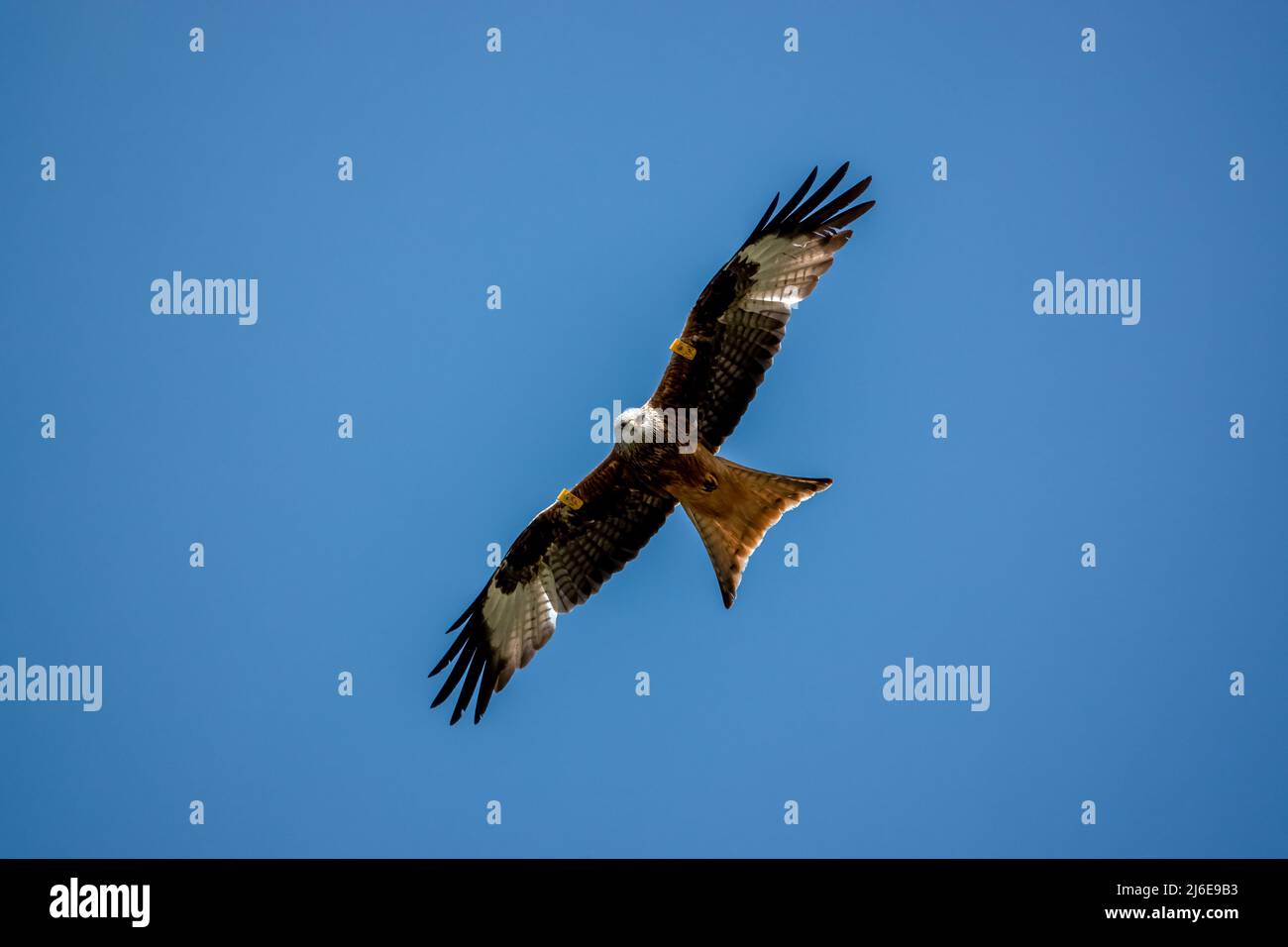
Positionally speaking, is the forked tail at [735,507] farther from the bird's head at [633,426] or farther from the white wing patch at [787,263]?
the white wing patch at [787,263]

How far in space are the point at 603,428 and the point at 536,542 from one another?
1.08 metres

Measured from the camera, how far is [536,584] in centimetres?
1023

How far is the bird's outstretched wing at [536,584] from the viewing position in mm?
10070

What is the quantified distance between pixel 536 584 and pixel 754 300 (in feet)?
8.78

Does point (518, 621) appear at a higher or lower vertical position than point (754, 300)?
lower

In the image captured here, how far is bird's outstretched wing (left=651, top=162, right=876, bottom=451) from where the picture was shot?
9.27 metres

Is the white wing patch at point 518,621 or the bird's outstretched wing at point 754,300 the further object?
the white wing patch at point 518,621

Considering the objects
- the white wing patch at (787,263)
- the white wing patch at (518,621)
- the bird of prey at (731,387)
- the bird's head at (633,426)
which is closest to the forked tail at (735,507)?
the bird of prey at (731,387)

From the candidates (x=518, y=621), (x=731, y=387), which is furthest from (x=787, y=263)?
(x=518, y=621)

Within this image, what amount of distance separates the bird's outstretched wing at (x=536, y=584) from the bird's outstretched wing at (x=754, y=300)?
1143mm

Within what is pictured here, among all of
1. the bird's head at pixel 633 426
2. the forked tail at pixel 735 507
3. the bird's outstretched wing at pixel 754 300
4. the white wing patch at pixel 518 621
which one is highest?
the bird's outstretched wing at pixel 754 300

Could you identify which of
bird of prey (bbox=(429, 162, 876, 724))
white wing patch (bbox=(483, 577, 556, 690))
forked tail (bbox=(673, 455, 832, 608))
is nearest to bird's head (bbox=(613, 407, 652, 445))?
bird of prey (bbox=(429, 162, 876, 724))

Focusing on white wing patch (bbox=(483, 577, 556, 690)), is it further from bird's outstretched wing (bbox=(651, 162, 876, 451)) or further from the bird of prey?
bird's outstretched wing (bbox=(651, 162, 876, 451))

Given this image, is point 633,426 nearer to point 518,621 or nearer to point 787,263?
point 787,263
